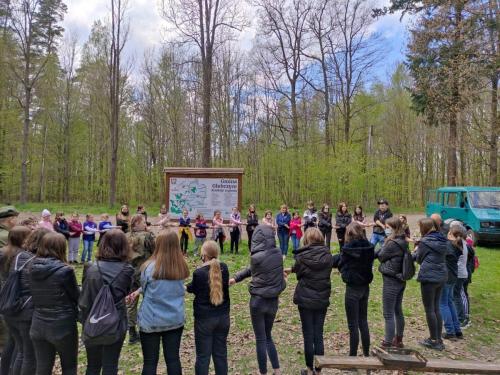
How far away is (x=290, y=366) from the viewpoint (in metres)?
4.49

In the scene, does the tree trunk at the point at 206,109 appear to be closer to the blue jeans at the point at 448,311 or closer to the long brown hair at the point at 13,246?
the blue jeans at the point at 448,311

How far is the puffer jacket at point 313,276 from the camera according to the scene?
408cm

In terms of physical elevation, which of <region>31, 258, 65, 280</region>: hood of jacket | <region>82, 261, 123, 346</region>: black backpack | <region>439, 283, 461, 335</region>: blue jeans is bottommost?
<region>439, 283, 461, 335</region>: blue jeans

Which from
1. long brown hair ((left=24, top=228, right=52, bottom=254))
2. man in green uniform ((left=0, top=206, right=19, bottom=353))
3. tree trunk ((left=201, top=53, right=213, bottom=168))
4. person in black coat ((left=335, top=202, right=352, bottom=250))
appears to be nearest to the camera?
long brown hair ((left=24, top=228, right=52, bottom=254))

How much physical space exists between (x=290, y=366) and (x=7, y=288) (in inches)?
123

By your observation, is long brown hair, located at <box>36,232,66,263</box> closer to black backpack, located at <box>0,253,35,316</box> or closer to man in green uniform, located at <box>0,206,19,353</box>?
black backpack, located at <box>0,253,35,316</box>

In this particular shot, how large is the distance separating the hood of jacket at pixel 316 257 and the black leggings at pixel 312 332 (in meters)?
0.50

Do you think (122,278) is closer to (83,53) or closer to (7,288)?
(7,288)

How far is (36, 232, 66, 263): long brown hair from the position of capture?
321 cm

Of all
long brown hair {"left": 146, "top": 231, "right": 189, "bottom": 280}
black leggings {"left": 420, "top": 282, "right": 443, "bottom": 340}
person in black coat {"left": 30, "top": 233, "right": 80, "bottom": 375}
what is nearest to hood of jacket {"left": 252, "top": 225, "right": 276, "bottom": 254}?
long brown hair {"left": 146, "top": 231, "right": 189, "bottom": 280}

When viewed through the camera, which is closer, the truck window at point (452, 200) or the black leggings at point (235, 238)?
the black leggings at point (235, 238)

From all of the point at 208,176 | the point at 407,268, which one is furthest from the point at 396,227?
the point at 208,176

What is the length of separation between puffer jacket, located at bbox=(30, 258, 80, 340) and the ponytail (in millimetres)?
1209

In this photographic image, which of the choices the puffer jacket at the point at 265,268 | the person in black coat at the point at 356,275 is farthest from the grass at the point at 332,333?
the puffer jacket at the point at 265,268
